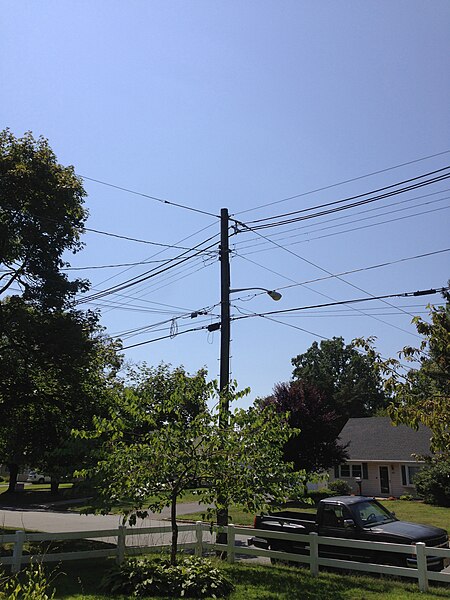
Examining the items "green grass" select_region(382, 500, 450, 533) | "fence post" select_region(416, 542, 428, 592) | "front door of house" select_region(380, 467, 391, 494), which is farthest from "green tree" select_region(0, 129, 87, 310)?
"front door of house" select_region(380, 467, 391, 494)

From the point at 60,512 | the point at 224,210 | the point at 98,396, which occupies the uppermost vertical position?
the point at 224,210

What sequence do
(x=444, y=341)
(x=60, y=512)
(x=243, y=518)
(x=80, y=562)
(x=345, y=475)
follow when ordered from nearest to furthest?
1. (x=444, y=341)
2. (x=80, y=562)
3. (x=243, y=518)
4. (x=60, y=512)
5. (x=345, y=475)

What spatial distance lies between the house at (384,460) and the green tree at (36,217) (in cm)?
2676

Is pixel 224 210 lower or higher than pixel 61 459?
higher

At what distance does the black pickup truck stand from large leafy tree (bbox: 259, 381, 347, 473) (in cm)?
1695

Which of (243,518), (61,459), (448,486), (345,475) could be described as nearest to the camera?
(61,459)

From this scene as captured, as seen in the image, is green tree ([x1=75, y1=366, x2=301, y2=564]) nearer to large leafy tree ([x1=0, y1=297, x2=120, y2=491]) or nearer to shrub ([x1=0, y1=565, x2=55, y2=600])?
shrub ([x1=0, y1=565, x2=55, y2=600])

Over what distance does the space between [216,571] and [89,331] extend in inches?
357

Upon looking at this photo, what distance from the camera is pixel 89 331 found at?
55.5 ft

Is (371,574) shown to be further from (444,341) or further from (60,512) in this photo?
(60,512)

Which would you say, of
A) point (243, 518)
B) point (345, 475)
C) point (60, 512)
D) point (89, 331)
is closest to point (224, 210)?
point (89, 331)

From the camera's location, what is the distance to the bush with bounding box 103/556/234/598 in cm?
916

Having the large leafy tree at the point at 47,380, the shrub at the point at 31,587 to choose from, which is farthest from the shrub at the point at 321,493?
the shrub at the point at 31,587

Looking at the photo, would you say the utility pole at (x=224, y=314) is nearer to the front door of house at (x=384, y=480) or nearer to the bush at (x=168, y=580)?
the bush at (x=168, y=580)
